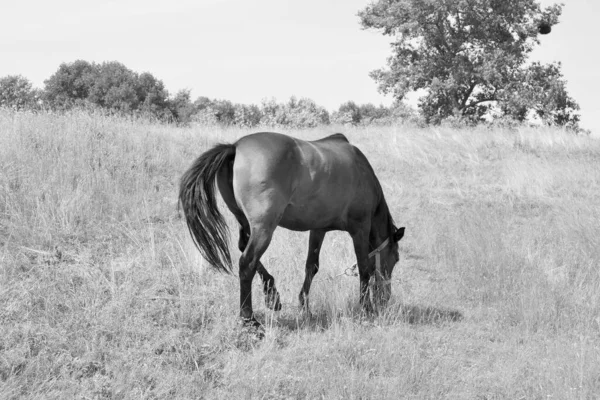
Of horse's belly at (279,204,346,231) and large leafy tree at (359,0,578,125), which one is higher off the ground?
large leafy tree at (359,0,578,125)

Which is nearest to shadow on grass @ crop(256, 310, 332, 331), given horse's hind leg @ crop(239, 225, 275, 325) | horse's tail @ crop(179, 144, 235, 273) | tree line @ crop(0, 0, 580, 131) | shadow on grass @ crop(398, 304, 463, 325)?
horse's hind leg @ crop(239, 225, 275, 325)

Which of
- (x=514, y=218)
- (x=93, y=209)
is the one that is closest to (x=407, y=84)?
(x=514, y=218)

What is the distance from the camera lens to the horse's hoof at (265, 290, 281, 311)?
19.5 feet

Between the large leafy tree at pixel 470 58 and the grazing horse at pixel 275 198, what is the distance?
2547cm

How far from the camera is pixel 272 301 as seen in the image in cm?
598

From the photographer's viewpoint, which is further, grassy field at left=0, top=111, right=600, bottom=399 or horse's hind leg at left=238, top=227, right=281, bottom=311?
horse's hind leg at left=238, top=227, right=281, bottom=311

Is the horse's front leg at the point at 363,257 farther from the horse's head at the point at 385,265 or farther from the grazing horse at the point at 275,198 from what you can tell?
the horse's head at the point at 385,265

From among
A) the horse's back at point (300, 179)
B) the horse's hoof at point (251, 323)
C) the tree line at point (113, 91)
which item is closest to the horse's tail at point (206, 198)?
the horse's back at point (300, 179)

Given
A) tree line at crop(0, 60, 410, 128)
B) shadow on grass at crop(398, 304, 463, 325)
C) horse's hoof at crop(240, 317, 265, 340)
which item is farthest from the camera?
tree line at crop(0, 60, 410, 128)

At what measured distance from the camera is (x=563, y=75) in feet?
104

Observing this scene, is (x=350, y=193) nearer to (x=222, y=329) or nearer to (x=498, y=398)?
(x=222, y=329)

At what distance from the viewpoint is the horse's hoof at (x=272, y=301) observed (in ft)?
19.5

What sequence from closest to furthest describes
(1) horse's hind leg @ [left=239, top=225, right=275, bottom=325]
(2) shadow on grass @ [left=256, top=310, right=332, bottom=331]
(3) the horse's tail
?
1. (1) horse's hind leg @ [left=239, top=225, right=275, bottom=325]
2. (3) the horse's tail
3. (2) shadow on grass @ [left=256, top=310, right=332, bottom=331]

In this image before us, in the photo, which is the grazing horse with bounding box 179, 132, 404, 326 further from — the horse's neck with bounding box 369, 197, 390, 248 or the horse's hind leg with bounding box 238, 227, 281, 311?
the horse's neck with bounding box 369, 197, 390, 248
